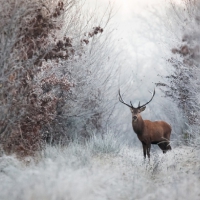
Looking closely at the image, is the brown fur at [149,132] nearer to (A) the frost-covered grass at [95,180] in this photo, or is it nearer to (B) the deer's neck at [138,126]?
(B) the deer's neck at [138,126]

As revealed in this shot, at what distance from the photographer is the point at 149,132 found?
12.3 meters

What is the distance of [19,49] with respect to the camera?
7.72 meters

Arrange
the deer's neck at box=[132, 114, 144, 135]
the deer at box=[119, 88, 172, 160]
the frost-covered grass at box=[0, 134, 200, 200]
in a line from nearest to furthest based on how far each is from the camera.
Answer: the frost-covered grass at box=[0, 134, 200, 200]
the deer at box=[119, 88, 172, 160]
the deer's neck at box=[132, 114, 144, 135]

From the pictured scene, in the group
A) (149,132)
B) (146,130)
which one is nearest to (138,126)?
(146,130)

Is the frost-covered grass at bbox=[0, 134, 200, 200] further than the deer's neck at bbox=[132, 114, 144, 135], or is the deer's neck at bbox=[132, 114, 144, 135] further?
the deer's neck at bbox=[132, 114, 144, 135]

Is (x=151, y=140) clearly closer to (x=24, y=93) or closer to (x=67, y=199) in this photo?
(x=24, y=93)

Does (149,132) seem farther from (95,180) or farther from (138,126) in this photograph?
(95,180)

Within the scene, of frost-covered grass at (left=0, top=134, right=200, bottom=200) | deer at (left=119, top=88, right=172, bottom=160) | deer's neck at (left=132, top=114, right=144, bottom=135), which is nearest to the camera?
frost-covered grass at (left=0, top=134, right=200, bottom=200)

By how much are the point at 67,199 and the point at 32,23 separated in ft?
10.5

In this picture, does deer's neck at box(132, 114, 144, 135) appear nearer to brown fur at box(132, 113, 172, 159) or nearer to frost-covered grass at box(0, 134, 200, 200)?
brown fur at box(132, 113, 172, 159)

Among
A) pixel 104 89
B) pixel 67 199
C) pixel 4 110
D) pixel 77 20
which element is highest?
pixel 77 20

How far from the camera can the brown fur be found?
12070 mm

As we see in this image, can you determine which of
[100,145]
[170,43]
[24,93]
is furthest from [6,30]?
[170,43]

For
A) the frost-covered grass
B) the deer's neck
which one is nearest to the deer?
the deer's neck
